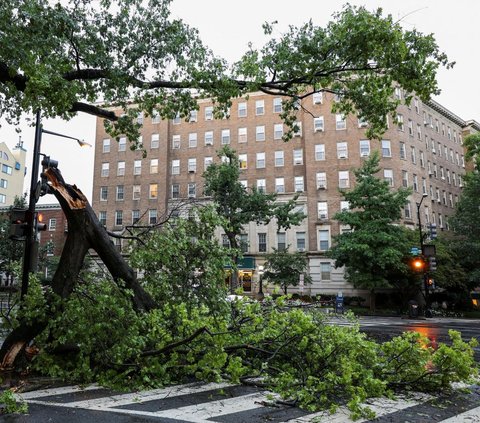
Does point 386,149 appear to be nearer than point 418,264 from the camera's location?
No

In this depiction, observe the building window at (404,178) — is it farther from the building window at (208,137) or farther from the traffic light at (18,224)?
the traffic light at (18,224)

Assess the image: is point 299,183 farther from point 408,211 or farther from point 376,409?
point 376,409

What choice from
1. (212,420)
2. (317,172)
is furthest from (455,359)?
(317,172)

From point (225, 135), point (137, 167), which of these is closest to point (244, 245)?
point (225, 135)

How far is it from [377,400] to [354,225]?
2883 cm

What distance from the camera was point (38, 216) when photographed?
12281mm

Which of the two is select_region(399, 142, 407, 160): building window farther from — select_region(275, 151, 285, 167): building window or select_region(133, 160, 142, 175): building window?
select_region(133, 160, 142, 175): building window

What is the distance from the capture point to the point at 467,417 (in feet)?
17.0

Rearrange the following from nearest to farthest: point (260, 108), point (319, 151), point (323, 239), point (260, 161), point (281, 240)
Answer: point (323, 239)
point (281, 240)
point (319, 151)
point (260, 161)
point (260, 108)

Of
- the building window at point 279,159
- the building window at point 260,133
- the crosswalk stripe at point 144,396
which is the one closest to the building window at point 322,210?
the building window at point 279,159

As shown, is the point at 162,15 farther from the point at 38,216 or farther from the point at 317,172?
the point at 317,172

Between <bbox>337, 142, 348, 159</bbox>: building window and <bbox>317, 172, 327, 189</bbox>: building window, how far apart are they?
257 cm

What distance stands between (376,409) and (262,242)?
39.8 meters

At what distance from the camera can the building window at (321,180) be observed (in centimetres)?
4459
